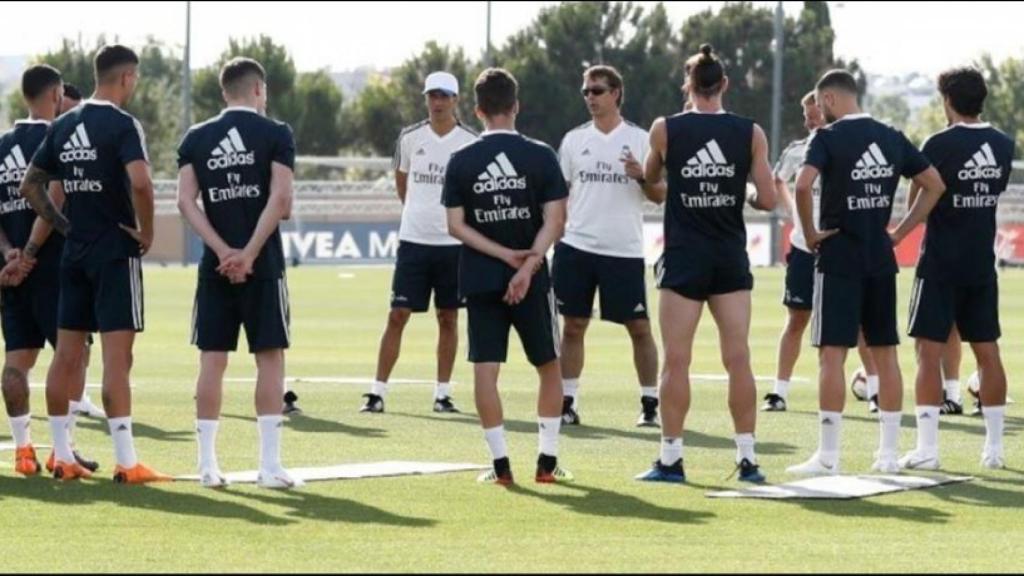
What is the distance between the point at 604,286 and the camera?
16484 millimetres

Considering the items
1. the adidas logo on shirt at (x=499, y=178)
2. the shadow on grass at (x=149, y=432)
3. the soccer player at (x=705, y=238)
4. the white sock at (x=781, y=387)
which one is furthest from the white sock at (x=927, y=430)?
the shadow on grass at (x=149, y=432)

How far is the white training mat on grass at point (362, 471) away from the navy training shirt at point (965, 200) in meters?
2.89

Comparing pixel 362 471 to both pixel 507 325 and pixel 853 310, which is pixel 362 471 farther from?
pixel 853 310

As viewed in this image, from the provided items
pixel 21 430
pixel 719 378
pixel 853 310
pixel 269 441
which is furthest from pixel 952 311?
pixel 719 378

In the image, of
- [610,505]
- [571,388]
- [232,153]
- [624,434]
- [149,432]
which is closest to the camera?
[610,505]

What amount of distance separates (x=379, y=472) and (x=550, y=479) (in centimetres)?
100

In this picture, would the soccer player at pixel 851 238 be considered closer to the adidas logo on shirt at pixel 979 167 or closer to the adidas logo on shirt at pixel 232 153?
the adidas logo on shirt at pixel 979 167

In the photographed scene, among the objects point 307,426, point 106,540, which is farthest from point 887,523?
point 307,426

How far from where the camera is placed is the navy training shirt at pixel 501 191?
1265 cm

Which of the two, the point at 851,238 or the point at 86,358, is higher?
the point at 851,238

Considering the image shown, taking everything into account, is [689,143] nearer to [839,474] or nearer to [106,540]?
[839,474]

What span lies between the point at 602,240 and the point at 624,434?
4.67 ft

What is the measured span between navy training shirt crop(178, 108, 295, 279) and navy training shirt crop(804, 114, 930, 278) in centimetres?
294

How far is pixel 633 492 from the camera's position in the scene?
40.5 ft
